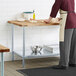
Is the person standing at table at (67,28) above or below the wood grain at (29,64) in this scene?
above

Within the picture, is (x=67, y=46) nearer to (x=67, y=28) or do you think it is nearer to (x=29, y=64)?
(x=67, y=28)

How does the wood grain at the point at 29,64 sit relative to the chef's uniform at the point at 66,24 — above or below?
below

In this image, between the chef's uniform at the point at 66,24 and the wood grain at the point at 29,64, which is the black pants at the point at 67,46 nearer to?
the chef's uniform at the point at 66,24

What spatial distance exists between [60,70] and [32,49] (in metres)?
0.96

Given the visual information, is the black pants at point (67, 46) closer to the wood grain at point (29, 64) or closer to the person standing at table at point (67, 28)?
the person standing at table at point (67, 28)

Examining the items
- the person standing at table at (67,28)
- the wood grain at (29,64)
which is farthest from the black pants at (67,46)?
the wood grain at (29,64)

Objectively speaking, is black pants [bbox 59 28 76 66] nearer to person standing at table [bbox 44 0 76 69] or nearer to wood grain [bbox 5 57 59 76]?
person standing at table [bbox 44 0 76 69]

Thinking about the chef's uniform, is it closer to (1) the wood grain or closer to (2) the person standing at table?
(2) the person standing at table

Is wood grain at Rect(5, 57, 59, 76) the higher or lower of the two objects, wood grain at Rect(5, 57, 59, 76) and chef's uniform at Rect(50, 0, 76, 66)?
the lower

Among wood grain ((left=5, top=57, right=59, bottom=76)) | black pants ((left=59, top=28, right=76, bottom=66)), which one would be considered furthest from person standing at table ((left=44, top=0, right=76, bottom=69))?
wood grain ((left=5, top=57, right=59, bottom=76))

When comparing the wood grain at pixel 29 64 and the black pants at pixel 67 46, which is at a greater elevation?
the black pants at pixel 67 46

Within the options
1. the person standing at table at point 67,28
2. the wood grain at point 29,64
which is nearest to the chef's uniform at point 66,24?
the person standing at table at point 67,28

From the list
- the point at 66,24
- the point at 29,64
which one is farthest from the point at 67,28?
the point at 29,64

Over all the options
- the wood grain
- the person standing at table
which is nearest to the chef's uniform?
the person standing at table
